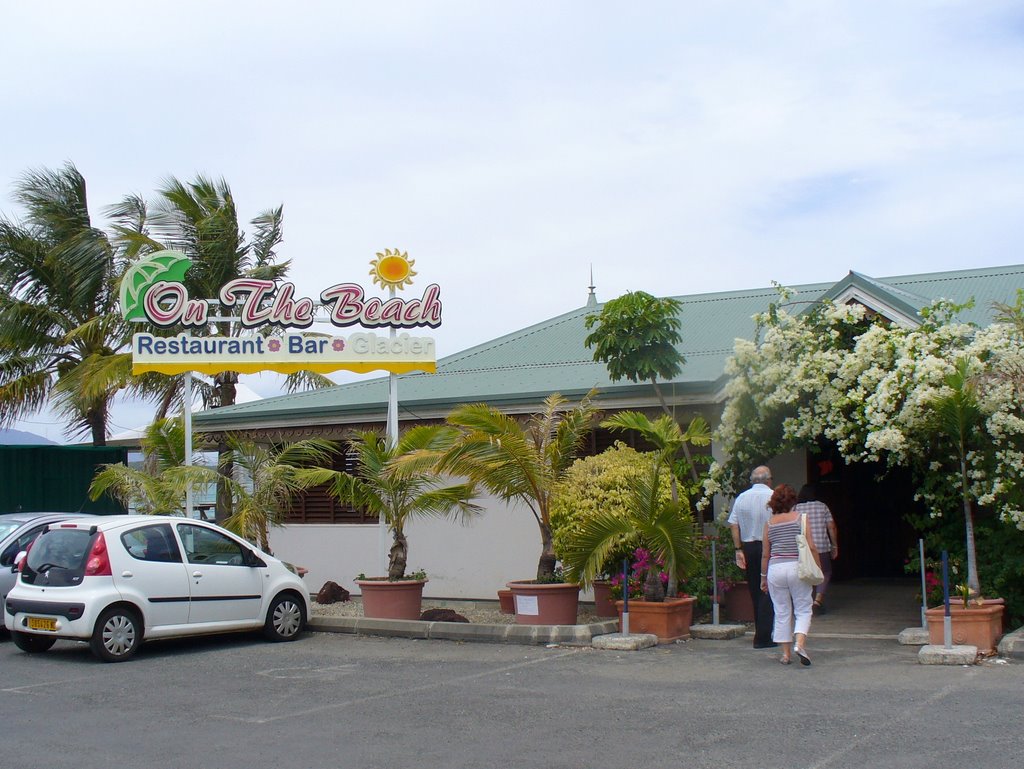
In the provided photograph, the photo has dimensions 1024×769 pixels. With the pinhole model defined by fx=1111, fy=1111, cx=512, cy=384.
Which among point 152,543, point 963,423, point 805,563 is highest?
point 963,423

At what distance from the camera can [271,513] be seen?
14.5 metres

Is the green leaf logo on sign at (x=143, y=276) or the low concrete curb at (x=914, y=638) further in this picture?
the green leaf logo on sign at (x=143, y=276)

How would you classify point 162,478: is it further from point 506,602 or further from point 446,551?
point 506,602

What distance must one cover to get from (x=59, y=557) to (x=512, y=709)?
538 cm

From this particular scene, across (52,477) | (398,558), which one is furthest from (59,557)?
(52,477)

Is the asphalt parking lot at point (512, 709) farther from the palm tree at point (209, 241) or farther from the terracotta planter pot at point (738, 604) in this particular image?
the palm tree at point (209, 241)

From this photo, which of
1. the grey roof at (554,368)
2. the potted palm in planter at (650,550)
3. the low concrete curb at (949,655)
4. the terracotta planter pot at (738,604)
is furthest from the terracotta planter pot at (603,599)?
the low concrete curb at (949,655)

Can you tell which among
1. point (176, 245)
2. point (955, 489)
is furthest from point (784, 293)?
point (176, 245)

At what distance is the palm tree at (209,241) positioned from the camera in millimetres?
21219

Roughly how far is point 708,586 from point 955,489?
9.68 feet

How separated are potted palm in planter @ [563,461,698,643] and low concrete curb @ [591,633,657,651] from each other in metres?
0.30

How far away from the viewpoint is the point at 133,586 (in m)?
10.9

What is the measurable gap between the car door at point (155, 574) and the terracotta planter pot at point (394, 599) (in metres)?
2.53

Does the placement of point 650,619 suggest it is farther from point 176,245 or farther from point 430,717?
point 176,245
